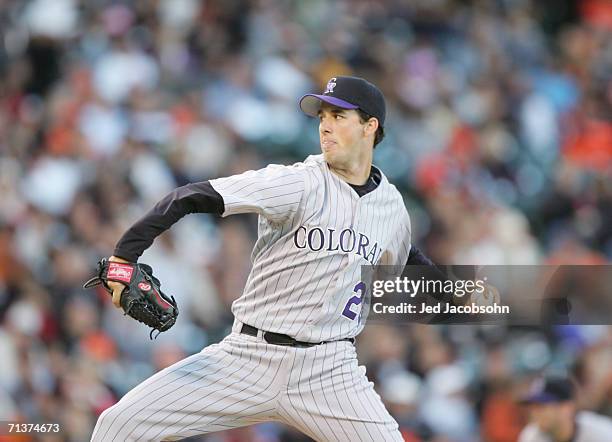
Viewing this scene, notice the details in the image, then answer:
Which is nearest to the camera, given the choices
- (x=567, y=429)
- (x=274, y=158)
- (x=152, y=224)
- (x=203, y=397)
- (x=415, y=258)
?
(x=152, y=224)

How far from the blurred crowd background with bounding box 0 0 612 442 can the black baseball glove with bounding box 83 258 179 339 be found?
8.70ft

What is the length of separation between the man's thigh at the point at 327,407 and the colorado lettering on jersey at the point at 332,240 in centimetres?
36

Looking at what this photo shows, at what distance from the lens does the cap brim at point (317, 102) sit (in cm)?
360

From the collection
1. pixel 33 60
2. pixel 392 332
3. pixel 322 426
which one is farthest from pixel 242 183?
pixel 33 60

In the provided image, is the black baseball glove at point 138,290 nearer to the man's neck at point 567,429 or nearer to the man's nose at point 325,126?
the man's nose at point 325,126

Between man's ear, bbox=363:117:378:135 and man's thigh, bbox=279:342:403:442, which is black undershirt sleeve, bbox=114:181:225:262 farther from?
man's ear, bbox=363:117:378:135

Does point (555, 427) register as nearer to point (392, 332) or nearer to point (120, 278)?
point (392, 332)

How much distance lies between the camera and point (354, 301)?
3.62 m

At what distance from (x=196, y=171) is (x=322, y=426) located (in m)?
3.96

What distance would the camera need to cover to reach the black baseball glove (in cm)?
319

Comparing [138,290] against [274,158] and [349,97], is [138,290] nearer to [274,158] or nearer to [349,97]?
[349,97]

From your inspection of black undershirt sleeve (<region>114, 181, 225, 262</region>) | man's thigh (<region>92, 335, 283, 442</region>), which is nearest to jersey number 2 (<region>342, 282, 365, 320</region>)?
man's thigh (<region>92, 335, 283, 442</region>)

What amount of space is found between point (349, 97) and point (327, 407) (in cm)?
110

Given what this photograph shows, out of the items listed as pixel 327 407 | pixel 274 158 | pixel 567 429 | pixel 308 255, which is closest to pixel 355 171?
pixel 308 255
